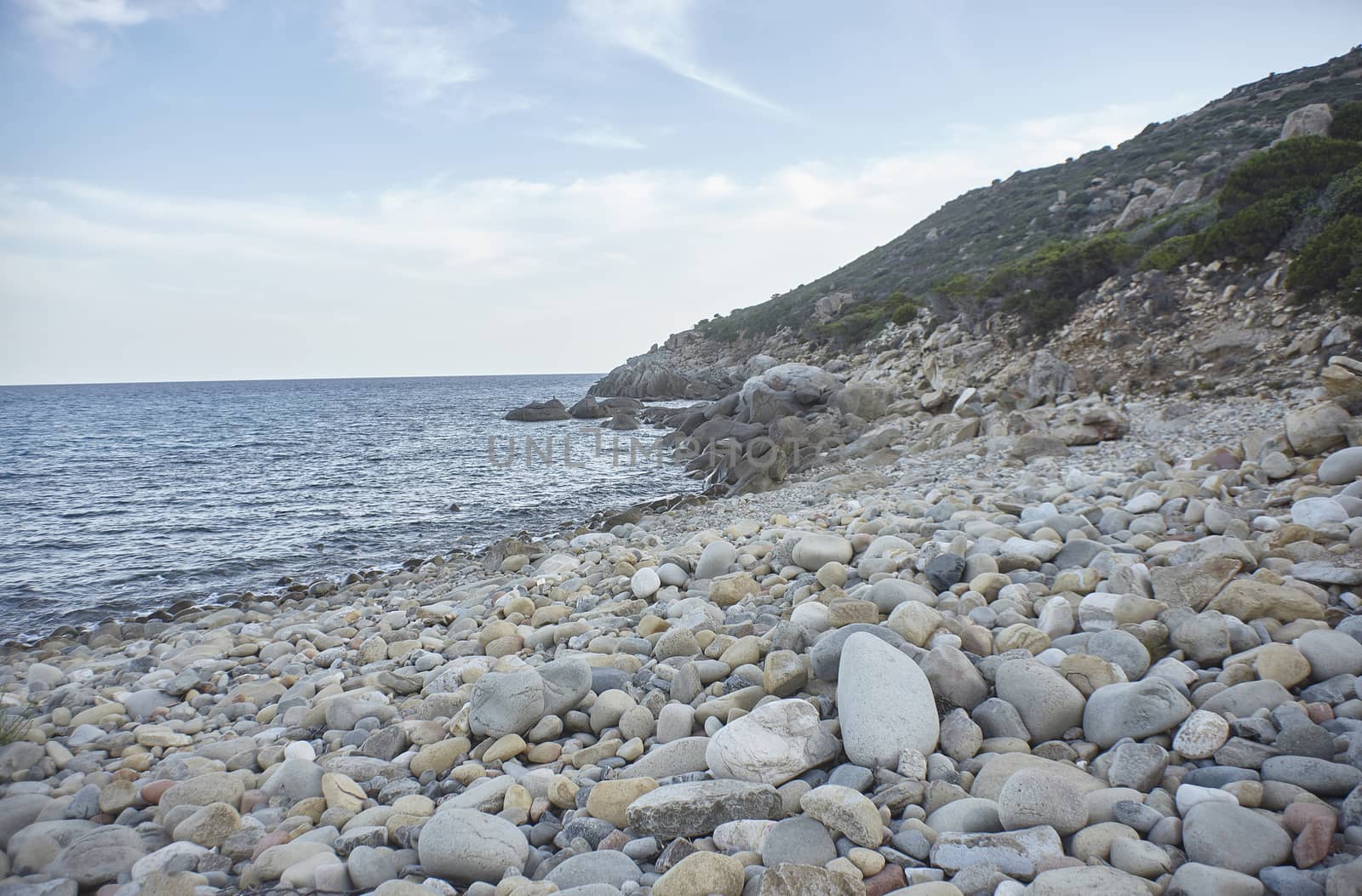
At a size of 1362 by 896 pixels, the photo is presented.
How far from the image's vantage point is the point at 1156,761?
2.32 meters

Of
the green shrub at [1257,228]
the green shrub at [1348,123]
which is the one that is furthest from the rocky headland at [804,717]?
the green shrub at [1348,123]

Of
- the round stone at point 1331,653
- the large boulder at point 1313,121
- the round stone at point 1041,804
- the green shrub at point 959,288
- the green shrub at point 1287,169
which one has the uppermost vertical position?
the large boulder at point 1313,121

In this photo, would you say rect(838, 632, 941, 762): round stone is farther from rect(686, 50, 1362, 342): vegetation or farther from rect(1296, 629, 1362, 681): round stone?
rect(686, 50, 1362, 342): vegetation

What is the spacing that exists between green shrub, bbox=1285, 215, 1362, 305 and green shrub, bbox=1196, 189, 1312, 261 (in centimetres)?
129

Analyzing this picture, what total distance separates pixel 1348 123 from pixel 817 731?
1923cm

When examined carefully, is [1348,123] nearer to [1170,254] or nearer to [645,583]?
[1170,254]

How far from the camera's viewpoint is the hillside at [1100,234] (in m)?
11.7

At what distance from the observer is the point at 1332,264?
32.0 feet

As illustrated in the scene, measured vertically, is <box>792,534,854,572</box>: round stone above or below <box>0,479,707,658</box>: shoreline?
above

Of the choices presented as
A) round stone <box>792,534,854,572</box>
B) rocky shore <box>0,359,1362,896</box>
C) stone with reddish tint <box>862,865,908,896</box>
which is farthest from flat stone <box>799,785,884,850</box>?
round stone <box>792,534,854,572</box>

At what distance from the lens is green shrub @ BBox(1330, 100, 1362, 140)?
1413 centimetres

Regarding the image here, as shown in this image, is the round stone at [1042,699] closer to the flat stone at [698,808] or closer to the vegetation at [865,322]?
the flat stone at [698,808]

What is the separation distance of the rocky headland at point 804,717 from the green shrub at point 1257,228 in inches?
225

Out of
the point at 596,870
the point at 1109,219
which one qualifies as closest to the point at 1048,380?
the point at 596,870
